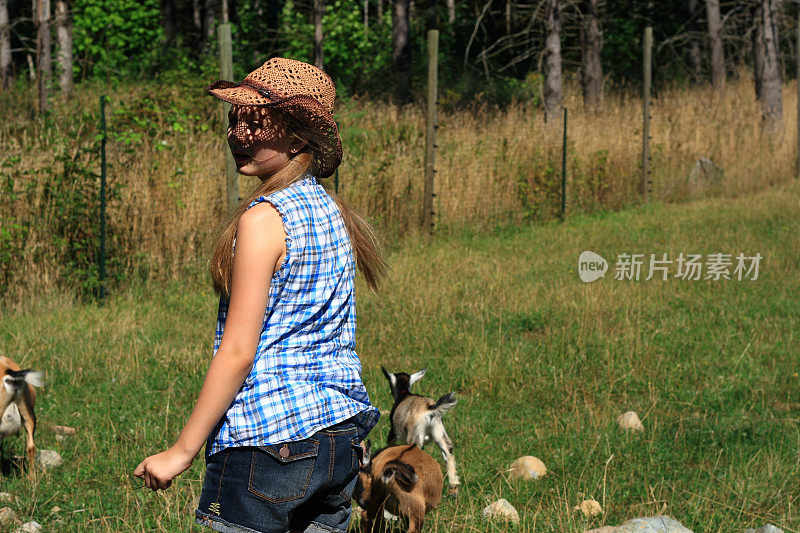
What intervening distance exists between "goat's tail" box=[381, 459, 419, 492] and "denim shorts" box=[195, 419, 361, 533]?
1.46 metres

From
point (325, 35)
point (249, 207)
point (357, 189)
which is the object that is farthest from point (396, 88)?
point (249, 207)

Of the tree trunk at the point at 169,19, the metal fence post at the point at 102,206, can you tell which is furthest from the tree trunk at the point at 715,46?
the metal fence post at the point at 102,206

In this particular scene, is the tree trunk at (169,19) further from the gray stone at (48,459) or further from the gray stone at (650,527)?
the gray stone at (650,527)

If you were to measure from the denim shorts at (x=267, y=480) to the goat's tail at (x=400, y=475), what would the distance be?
1459mm

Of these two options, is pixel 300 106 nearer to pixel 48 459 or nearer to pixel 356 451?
pixel 356 451

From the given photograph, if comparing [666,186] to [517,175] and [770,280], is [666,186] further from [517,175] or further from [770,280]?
[770,280]

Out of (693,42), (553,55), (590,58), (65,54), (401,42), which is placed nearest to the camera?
(65,54)

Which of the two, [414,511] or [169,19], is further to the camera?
[169,19]

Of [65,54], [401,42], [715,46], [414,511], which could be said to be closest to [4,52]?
[65,54]

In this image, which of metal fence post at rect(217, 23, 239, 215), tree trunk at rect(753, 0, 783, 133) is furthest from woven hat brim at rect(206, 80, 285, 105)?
tree trunk at rect(753, 0, 783, 133)

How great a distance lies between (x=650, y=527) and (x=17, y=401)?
338cm

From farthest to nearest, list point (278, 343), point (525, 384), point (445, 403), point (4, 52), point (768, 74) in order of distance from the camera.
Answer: point (768, 74), point (4, 52), point (525, 384), point (445, 403), point (278, 343)

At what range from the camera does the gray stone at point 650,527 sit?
3.96 m

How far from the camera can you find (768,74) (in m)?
20.6
